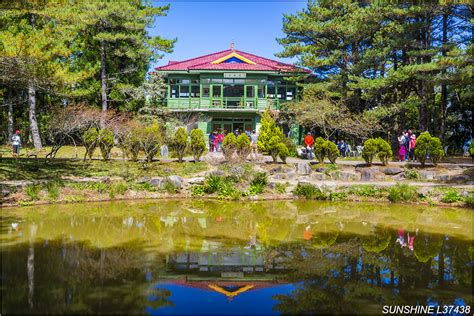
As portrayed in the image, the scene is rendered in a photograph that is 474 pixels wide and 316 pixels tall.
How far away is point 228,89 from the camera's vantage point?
2978 centimetres

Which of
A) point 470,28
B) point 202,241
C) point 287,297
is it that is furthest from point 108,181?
point 470,28

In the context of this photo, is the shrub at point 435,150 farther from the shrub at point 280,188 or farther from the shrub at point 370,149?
the shrub at point 280,188

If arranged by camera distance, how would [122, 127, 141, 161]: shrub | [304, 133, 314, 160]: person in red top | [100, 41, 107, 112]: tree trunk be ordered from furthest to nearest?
1. [100, 41, 107, 112]: tree trunk
2. [304, 133, 314, 160]: person in red top
3. [122, 127, 141, 161]: shrub

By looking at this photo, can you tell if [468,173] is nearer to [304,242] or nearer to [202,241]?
[304,242]

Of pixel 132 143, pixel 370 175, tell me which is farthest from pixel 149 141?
pixel 370 175

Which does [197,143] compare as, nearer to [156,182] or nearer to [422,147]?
[156,182]

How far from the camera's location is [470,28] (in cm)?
2195

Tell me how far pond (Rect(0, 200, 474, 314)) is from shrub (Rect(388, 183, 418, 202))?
1729 millimetres

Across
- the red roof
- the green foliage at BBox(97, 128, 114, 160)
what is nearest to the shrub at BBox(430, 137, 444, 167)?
the red roof

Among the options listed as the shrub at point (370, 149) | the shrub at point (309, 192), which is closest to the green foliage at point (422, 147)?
the shrub at point (370, 149)

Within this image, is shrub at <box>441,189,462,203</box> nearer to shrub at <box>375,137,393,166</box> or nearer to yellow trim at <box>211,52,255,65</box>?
shrub at <box>375,137,393,166</box>

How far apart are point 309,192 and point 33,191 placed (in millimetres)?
9786

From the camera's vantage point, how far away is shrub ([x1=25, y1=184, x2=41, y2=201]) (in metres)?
12.9

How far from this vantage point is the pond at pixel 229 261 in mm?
5633
